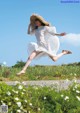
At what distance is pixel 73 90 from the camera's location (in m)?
8.09

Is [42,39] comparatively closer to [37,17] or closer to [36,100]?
[37,17]

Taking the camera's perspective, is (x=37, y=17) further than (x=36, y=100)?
Yes

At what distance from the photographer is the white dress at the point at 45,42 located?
13.4m

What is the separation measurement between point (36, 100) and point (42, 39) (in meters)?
6.29

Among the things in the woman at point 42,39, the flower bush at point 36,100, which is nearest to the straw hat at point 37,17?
the woman at point 42,39

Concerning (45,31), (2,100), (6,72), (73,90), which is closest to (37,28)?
(45,31)

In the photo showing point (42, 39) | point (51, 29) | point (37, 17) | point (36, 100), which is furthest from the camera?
point (42, 39)

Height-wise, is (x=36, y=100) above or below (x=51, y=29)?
below

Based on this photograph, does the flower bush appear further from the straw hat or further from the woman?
the straw hat

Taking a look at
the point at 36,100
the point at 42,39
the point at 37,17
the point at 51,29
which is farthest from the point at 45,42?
the point at 36,100

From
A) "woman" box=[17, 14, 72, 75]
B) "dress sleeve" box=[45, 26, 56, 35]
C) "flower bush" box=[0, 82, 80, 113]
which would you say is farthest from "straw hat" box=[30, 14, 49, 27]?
"flower bush" box=[0, 82, 80, 113]

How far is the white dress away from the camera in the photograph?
1337cm

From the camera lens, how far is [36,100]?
7398 millimetres

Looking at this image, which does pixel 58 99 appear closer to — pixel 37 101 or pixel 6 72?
pixel 37 101
